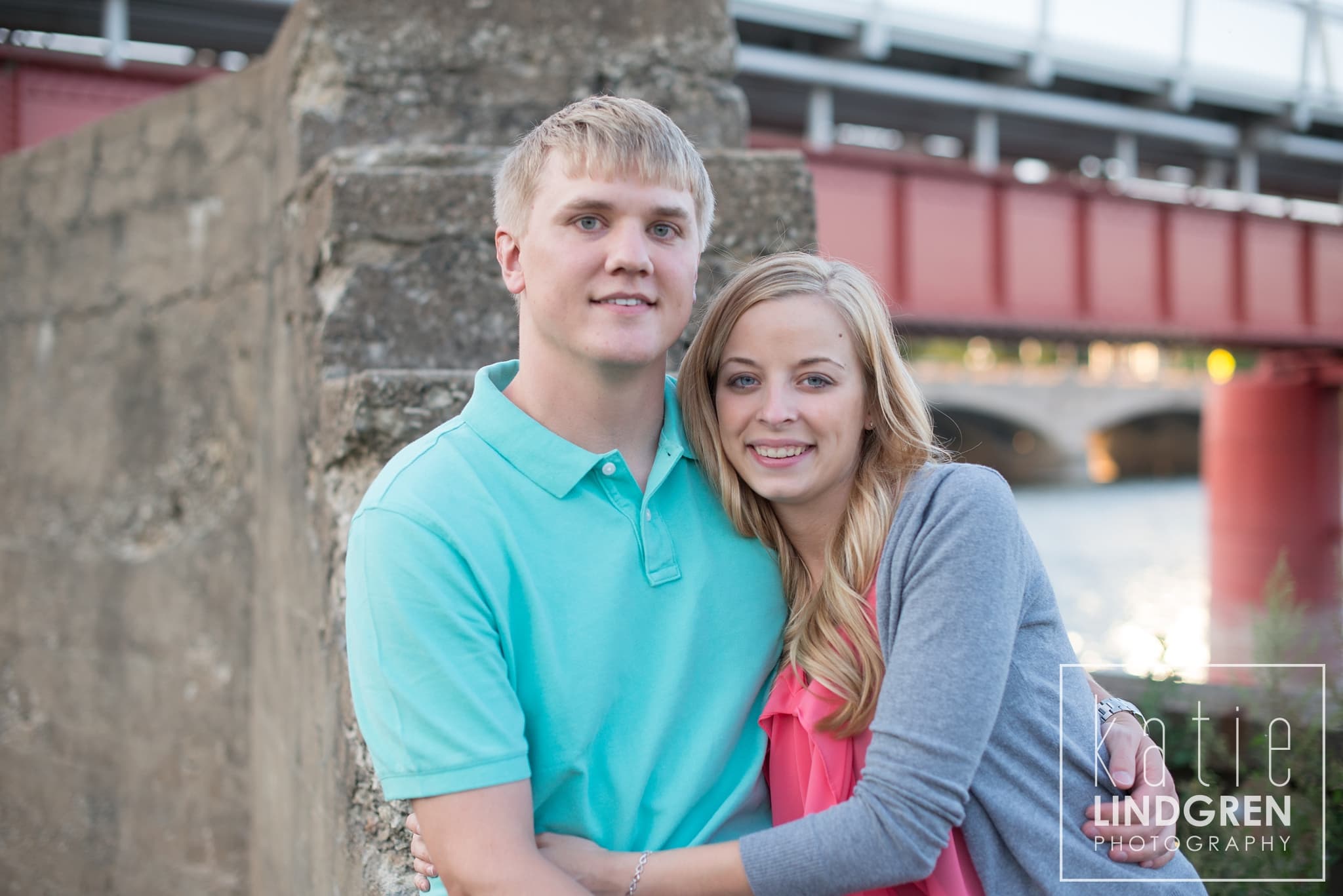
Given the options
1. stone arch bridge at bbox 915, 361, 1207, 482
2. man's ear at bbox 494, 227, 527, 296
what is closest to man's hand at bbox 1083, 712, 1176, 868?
man's ear at bbox 494, 227, 527, 296

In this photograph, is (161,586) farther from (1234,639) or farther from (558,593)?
(1234,639)

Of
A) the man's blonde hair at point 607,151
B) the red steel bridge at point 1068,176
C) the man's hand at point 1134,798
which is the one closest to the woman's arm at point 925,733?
the man's hand at point 1134,798

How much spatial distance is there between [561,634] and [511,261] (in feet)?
2.03

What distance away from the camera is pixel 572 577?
1.52 meters

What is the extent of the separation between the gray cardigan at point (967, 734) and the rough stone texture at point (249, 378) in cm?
97

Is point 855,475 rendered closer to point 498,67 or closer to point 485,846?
point 485,846

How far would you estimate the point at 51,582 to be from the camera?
12.2 feet

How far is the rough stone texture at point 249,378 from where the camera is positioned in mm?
2322

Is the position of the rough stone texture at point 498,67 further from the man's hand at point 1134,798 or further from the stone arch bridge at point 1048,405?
the stone arch bridge at point 1048,405

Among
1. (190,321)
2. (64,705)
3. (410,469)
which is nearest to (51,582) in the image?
(64,705)

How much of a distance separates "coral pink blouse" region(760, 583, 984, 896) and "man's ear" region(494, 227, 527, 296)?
742mm

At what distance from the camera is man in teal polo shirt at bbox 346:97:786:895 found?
1.36 m

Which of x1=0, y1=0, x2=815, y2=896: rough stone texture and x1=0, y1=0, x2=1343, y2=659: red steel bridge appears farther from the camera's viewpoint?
x1=0, y1=0, x2=1343, y2=659: red steel bridge

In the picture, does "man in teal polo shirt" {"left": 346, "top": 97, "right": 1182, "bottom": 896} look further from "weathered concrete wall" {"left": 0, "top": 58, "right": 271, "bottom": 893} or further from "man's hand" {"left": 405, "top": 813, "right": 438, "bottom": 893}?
"weathered concrete wall" {"left": 0, "top": 58, "right": 271, "bottom": 893}
